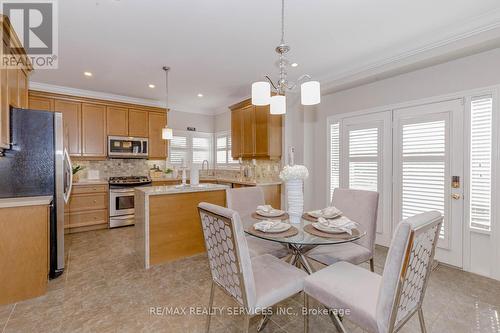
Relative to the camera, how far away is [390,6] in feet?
6.90

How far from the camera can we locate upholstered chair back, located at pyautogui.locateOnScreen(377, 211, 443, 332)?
113 cm

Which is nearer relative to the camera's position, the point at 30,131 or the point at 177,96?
the point at 30,131

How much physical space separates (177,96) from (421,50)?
4.19m

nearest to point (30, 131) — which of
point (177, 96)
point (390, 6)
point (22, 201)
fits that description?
point (22, 201)

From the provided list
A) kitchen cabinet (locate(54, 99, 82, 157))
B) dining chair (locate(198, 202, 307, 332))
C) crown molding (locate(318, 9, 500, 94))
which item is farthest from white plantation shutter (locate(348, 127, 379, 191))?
kitchen cabinet (locate(54, 99, 82, 157))

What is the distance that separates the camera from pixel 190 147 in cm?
599

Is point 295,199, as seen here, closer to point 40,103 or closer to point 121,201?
point 121,201

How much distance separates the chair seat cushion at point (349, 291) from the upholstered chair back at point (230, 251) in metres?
0.44

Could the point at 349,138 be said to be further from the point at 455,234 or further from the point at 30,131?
the point at 30,131

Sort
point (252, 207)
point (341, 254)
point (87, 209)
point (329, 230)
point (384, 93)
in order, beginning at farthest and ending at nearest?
1. point (87, 209)
2. point (384, 93)
3. point (252, 207)
4. point (341, 254)
5. point (329, 230)

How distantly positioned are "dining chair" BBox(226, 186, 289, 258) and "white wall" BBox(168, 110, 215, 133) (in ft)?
12.1

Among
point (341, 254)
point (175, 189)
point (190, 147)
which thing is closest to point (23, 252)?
point (175, 189)

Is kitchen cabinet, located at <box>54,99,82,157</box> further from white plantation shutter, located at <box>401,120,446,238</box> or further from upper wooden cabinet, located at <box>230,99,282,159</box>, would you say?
white plantation shutter, located at <box>401,120,446,238</box>

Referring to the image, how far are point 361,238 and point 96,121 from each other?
4956 mm
